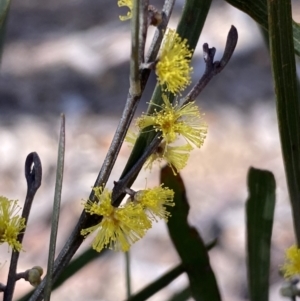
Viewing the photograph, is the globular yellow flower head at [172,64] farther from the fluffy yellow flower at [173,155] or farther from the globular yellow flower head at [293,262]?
the globular yellow flower head at [293,262]

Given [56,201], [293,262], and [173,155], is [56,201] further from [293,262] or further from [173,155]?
[293,262]

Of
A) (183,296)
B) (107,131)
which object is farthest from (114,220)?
(107,131)

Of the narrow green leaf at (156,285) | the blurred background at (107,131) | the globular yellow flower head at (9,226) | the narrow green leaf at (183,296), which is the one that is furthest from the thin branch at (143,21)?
the blurred background at (107,131)

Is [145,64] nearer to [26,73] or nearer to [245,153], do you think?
[245,153]

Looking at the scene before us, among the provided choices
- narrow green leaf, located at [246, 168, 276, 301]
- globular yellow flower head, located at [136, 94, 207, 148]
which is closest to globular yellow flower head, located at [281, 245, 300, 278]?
narrow green leaf, located at [246, 168, 276, 301]

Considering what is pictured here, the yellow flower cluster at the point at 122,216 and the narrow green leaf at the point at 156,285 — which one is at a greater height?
the yellow flower cluster at the point at 122,216

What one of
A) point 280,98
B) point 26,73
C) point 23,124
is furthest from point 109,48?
point 280,98
